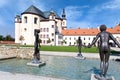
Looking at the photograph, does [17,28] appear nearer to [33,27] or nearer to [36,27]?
[33,27]

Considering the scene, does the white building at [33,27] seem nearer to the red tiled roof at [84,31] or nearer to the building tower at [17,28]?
the building tower at [17,28]

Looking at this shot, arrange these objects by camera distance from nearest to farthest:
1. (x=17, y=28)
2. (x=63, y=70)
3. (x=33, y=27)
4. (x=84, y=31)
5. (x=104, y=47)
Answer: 1. (x=104, y=47)
2. (x=63, y=70)
3. (x=33, y=27)
4. (x=17, y=28)
5. (x=84, y=31)

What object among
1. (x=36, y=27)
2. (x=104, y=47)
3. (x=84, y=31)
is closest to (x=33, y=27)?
(x=36, y=27)

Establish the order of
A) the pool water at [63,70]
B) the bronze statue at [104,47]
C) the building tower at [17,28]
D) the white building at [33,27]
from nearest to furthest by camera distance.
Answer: the bronze statue at [104,47], the pool water at [63,70], the white building at [33,27], the building tower at [17,28]

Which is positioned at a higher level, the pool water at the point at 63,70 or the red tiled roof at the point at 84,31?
the red tiled roof at the point at 84,31

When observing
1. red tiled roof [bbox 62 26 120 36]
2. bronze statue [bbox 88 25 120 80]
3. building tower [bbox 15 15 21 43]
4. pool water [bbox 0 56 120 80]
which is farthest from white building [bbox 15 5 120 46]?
bronze statue [bbox 88 25 120 80]

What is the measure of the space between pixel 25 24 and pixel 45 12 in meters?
14.7

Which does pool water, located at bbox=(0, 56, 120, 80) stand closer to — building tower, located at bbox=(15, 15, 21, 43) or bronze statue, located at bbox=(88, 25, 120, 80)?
bronze statue, located at bbox=(88, 25, 120, 80)

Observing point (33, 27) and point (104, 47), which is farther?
point (33, 27)

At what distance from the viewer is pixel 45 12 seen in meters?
79.9

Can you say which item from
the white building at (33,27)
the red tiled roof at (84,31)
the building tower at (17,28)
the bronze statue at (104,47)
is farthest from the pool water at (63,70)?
the red tiled roof at (84,31)

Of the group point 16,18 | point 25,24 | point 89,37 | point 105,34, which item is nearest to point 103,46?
point 105,34

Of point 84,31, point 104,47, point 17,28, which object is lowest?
point 104,47

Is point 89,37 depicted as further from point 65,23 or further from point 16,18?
point 16,18
